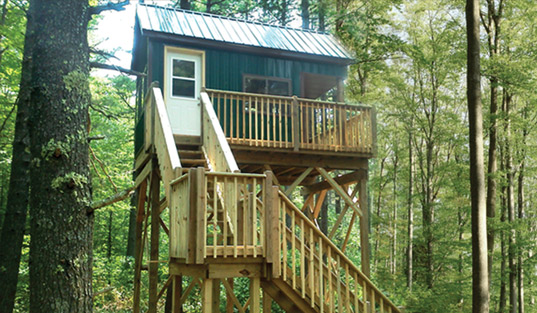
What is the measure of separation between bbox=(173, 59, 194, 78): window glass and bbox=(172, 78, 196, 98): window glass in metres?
0.16

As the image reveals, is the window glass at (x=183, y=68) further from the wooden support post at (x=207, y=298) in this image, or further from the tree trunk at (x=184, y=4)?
the tree trunk at (x=184, y=4)

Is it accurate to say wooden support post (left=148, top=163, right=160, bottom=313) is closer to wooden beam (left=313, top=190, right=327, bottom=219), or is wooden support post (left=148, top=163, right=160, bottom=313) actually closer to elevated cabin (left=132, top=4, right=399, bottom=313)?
elevated cabin (left=132, top=4, right=399, bottom=313)

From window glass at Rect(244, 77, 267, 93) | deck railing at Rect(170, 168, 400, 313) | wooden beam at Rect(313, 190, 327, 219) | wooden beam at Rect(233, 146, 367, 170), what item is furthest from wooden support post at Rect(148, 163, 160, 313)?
wooden beam at Rect(313, 190, 327, 219)

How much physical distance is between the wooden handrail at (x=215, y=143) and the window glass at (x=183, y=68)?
2.06 meters

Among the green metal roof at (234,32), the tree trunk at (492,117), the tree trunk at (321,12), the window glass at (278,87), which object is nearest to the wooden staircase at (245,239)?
the green metal roof at (234,32)

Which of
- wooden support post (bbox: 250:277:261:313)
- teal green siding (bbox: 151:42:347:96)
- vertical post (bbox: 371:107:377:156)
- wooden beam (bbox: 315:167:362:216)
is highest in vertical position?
teal green siding (bbox: 151:42:347:96)

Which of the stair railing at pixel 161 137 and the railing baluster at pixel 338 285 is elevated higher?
the stair railing at pixel 161 137

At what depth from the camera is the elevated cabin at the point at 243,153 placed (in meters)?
7.04

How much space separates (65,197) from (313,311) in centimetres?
428

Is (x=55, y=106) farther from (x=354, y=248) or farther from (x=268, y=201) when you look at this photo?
(x=354, y=248)

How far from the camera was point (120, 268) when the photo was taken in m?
18.0

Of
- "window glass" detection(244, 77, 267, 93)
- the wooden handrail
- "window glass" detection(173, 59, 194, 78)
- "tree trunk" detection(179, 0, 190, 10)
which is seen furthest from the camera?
"tree trunk" detection(179, 0, 190, 10)

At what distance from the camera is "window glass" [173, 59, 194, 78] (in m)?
12.4

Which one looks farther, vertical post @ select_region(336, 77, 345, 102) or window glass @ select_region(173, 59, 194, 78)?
vertical post @ select_region(336, 77, 345, 102)
